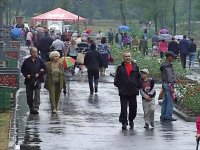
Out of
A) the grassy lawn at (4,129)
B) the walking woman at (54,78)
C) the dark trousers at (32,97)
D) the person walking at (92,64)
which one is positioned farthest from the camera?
the person walking at (92,64)

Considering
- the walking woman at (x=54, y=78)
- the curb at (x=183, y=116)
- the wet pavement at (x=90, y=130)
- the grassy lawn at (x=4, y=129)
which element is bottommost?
the curb at (x=183, y=116)

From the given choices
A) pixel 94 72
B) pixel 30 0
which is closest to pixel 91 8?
pixel 30 0

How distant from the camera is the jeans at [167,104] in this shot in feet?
72.2

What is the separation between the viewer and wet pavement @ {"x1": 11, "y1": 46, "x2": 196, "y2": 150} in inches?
679

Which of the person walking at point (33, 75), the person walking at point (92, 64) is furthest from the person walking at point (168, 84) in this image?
the person walking at point (92, 64)

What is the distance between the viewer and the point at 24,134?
18453 mm

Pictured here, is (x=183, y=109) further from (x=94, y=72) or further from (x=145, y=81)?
(x=94, y=72)

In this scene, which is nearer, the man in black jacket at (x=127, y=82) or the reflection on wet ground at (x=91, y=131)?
the reflection on wet ground at (x=91, y=131)

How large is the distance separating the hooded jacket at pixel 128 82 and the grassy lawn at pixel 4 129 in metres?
2.71

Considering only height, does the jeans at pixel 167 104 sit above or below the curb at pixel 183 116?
above

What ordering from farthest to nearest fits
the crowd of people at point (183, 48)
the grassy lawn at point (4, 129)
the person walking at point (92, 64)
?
the crowd of people at point (183, 48) → the person walking at point (92, 64) → the grassy lawn at point (4, 129)

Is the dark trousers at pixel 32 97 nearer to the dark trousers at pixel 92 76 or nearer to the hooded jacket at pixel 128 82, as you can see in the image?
the hooded jacket at pixel 128 82

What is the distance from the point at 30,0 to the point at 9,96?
95.6m

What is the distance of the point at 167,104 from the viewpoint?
72.5 ft
